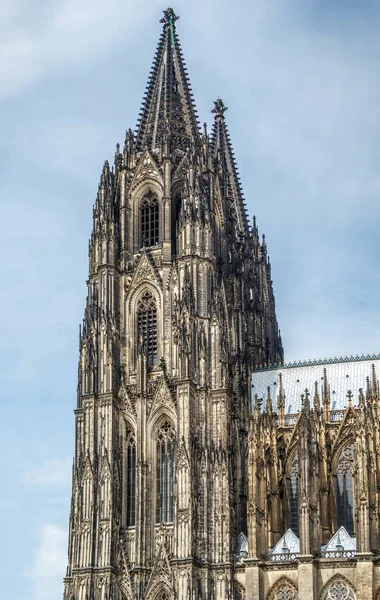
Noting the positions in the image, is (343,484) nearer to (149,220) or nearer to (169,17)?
(149,220)

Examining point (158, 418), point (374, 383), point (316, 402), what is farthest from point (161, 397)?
point (374, 383)

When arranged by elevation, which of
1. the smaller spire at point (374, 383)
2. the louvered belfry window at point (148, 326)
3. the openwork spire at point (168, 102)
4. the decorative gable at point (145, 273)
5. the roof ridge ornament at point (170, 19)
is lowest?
the smaller spire at point (374, 383)

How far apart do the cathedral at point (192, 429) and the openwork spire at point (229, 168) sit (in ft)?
34.5

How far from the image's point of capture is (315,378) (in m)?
72.8

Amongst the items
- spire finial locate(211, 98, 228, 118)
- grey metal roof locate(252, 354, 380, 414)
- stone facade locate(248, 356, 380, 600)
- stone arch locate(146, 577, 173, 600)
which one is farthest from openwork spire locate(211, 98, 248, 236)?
stone arch locate(146, 577, 173, 600)

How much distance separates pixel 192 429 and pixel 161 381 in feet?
12.0

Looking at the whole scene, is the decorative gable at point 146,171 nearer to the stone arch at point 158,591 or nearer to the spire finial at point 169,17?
the spire finial at point 169,17

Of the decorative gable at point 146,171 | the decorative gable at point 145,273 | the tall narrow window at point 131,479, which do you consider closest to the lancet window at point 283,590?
the tall narrow window at point 131,479

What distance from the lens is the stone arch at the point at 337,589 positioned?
61656 mm

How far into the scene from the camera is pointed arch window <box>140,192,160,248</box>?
240 ft

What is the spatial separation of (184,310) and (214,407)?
19.4 feet

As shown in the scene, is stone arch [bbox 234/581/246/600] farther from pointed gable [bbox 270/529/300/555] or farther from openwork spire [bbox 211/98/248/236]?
openwork spire [bbox 211/98/248/236]

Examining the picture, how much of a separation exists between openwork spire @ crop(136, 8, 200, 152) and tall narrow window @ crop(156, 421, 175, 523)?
19.1 metres

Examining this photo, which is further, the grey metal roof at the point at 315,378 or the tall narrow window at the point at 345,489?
the grey metal roof at the point at 315,378
